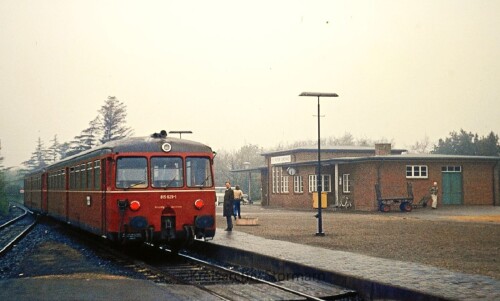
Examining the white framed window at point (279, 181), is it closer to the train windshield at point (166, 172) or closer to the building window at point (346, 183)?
the building window at point (346, 183)

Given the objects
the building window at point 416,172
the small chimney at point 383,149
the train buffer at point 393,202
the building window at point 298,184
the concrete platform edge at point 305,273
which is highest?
the small chimney at point 383,149

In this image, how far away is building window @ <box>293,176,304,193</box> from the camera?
164ft

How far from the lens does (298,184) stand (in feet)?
166

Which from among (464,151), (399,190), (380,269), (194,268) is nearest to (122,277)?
(194,268)

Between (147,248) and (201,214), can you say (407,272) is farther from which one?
(147,248)

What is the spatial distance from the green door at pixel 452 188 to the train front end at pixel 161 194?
95.9 feet

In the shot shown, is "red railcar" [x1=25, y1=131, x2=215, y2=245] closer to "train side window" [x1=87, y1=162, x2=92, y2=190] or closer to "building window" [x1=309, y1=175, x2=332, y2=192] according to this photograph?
"train side window" [x1=87, y1=162, x2=92, y2=190]

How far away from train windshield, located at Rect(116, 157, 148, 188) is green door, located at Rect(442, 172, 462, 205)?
30351 mm

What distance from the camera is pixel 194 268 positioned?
14.9 meters

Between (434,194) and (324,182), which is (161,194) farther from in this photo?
(324,182)

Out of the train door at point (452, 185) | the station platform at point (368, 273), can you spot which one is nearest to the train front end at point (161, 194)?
the station platform at point (368, 273)

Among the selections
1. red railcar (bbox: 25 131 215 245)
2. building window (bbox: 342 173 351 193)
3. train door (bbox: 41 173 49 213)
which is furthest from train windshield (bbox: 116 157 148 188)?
building window (bbox: 342 173 351 193)

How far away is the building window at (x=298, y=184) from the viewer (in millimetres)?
50062

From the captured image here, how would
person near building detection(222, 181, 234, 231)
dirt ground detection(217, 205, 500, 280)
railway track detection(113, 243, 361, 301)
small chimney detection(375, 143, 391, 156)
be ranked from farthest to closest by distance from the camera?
1. small chimney detection(375, 143, 391, 156)
2. person near building detection(222, 181, 234, 231)
3. dirt ground detection(217, 205, 500, 280)
4. railway track detection(113, 243, 361, 301)
